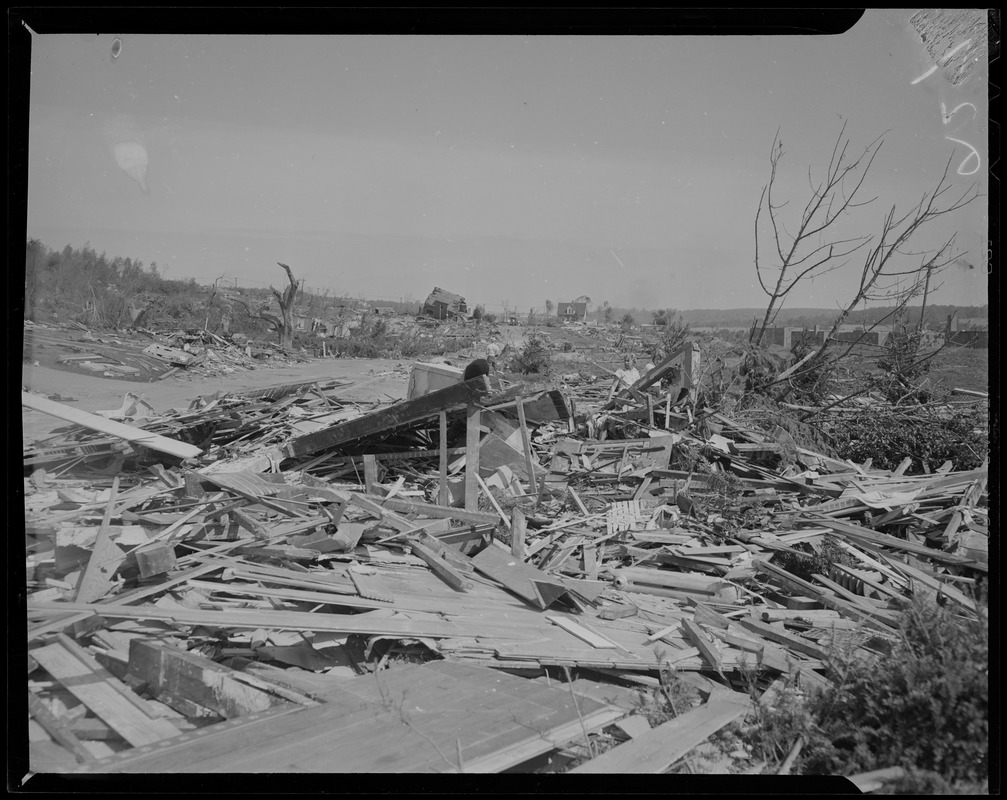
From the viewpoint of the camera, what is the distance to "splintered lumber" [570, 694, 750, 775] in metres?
3.58

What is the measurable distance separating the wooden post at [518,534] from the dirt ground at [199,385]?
→ 429cm

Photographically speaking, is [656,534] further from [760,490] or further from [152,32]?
[152,32]

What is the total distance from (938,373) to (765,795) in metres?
15.2

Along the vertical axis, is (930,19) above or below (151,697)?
above

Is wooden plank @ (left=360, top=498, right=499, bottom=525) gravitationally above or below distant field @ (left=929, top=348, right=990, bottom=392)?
below

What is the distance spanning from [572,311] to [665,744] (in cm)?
3275

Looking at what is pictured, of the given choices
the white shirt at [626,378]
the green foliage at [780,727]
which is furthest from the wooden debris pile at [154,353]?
the green foliage at [780,727]

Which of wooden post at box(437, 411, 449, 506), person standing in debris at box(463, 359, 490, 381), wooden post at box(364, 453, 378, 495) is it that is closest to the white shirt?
person standing in debris at box(463, 359, 490, 381)

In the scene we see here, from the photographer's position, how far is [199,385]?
16562mm

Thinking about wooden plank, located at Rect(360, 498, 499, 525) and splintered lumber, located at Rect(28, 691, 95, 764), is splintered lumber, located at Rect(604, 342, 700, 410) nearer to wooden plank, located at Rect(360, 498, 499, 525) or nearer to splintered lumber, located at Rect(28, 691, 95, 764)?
wooden plank, located at Rect(360, 498, 499, 525)

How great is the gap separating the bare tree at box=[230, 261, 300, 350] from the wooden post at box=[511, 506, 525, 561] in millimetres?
17292

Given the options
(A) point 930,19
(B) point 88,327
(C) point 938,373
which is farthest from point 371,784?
(B) point 88,327

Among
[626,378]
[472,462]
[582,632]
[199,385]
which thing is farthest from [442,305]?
[582,632]

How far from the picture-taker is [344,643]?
180 inches
